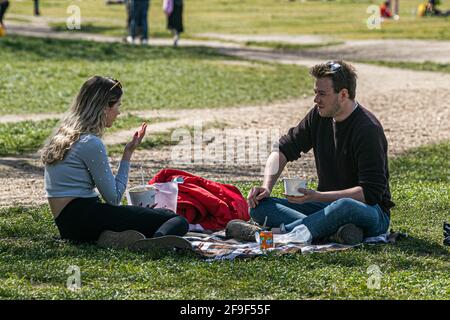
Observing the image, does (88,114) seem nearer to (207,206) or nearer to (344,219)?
(207,206)

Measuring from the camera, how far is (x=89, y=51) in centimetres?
2312

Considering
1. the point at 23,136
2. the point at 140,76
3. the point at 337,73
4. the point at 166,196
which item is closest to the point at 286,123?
the point at 23,136

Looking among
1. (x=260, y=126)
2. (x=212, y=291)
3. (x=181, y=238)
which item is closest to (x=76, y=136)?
(x=181, y=238)

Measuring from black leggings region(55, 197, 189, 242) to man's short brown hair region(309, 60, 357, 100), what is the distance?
1.34 m

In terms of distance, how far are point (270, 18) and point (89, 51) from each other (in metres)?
15.1

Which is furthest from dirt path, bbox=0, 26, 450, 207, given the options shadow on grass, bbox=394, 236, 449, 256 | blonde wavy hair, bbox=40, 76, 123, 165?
shadow on grass, bbox=394, 236, 449, 256

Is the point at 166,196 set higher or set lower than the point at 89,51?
higher

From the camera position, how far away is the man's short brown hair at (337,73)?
7.71 meters

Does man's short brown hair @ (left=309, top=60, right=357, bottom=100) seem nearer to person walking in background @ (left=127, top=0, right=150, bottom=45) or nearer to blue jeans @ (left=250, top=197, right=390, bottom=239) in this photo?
blue jeans @ (left=250, top=197, right=390, bottom=239)

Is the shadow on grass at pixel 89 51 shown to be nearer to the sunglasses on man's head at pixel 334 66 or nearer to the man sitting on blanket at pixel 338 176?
the man sitting on blanket at pixel 338 176

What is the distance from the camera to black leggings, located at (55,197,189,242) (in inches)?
295

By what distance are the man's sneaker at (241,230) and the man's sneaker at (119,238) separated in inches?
28.8

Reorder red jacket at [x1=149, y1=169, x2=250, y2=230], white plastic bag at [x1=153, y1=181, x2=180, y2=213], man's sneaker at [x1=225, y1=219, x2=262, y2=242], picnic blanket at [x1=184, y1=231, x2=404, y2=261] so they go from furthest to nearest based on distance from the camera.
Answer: red jacket at [x1=149, y1=169, x2=250, y2=230]
white plastic bag at [x1=153, y1=181, x2=180, y2=213]
man's sneaker at [x1=225, y1=219, x2=262, y2=242]
picnic blanket at [x1=184, y1=231, x2=404, y2=261]

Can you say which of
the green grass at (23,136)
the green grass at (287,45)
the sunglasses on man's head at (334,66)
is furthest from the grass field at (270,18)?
the sunglasses on man's head at (334,66)
